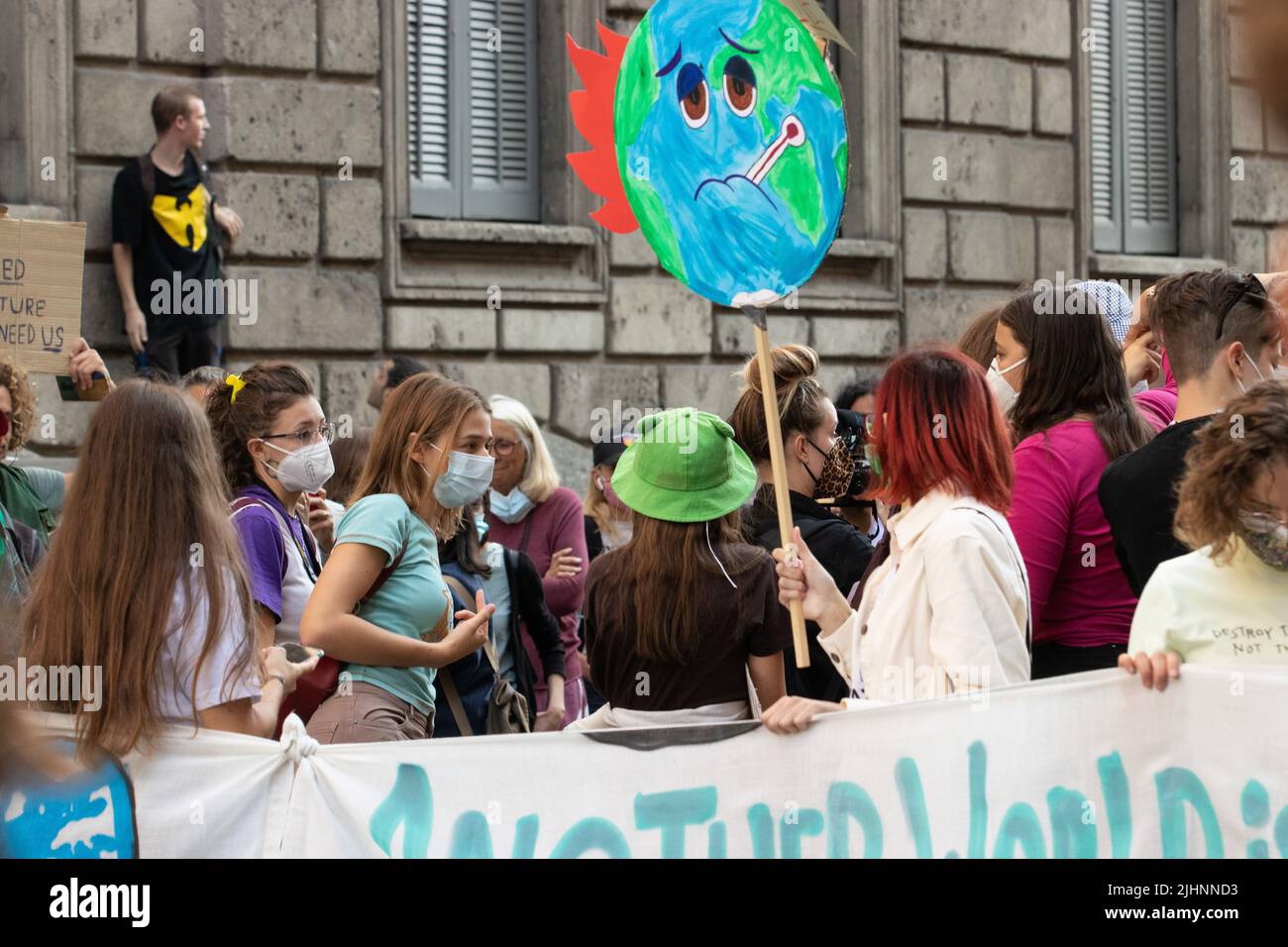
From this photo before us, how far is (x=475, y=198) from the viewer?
10672 millimetres

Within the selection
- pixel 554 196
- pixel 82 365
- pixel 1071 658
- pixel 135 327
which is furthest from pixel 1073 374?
pixel 554 196

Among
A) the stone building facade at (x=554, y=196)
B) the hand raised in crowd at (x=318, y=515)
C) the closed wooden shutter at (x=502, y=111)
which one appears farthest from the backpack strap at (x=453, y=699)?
the closed wooden shutter at (x=502, y=111)

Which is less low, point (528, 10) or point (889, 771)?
point (528, 10)

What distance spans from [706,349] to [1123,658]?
7.86 m

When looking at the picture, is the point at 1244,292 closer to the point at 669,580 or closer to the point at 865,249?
the point at 669,580

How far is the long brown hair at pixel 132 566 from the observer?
10.6ft

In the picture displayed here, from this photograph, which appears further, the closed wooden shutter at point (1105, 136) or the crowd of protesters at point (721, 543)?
the closed wooden shutter at point (1105, 136)

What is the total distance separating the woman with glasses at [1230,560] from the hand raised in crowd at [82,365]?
351 centimetres

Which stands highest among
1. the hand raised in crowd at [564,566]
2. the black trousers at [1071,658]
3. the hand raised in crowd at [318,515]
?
the hand raised in crowd at [318,515]

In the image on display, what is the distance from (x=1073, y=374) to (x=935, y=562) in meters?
1.01

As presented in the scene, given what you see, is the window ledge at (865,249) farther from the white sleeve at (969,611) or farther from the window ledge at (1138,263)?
the white sleeve at (969,611)
